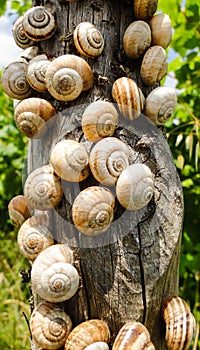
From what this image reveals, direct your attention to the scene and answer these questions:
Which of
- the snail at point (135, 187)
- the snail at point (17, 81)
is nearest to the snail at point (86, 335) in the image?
the snail at point (135, 187)

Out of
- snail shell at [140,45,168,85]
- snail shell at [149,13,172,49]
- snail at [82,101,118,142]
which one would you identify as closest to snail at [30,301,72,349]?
snail at [82,101,118,142]

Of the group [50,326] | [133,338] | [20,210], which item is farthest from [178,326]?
[20,210]

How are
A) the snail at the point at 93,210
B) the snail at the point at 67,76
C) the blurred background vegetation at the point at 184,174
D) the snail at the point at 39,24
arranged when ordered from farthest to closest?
1. the blurred background vegetation at the point at 184,174
2. the snail at the point at 39,24
3. the snail at the point at 67,76
4. the snail at the point at 93,210

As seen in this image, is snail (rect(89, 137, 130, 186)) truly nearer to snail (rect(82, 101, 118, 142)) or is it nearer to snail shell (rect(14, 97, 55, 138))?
snail (rect(82, 101, 118, 142))

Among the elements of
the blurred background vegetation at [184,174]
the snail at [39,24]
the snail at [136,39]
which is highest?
the snail at [39,24]

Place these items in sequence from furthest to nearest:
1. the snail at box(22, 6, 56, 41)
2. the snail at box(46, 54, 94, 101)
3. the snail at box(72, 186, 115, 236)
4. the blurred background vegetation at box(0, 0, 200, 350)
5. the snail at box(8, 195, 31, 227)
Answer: the blurred background vegetation at box(0, 0, 200, 350), the snail at box(8, 195, 31, 227), the snail at box(22, 6, 56, 41), the snail at box(46, 54, 94, 101), the snail at box(72, 186, 115, 236)

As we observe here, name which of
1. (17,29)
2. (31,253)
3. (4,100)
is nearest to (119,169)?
(31,253)

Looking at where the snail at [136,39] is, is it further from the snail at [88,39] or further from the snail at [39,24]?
the snail at [39,24]
